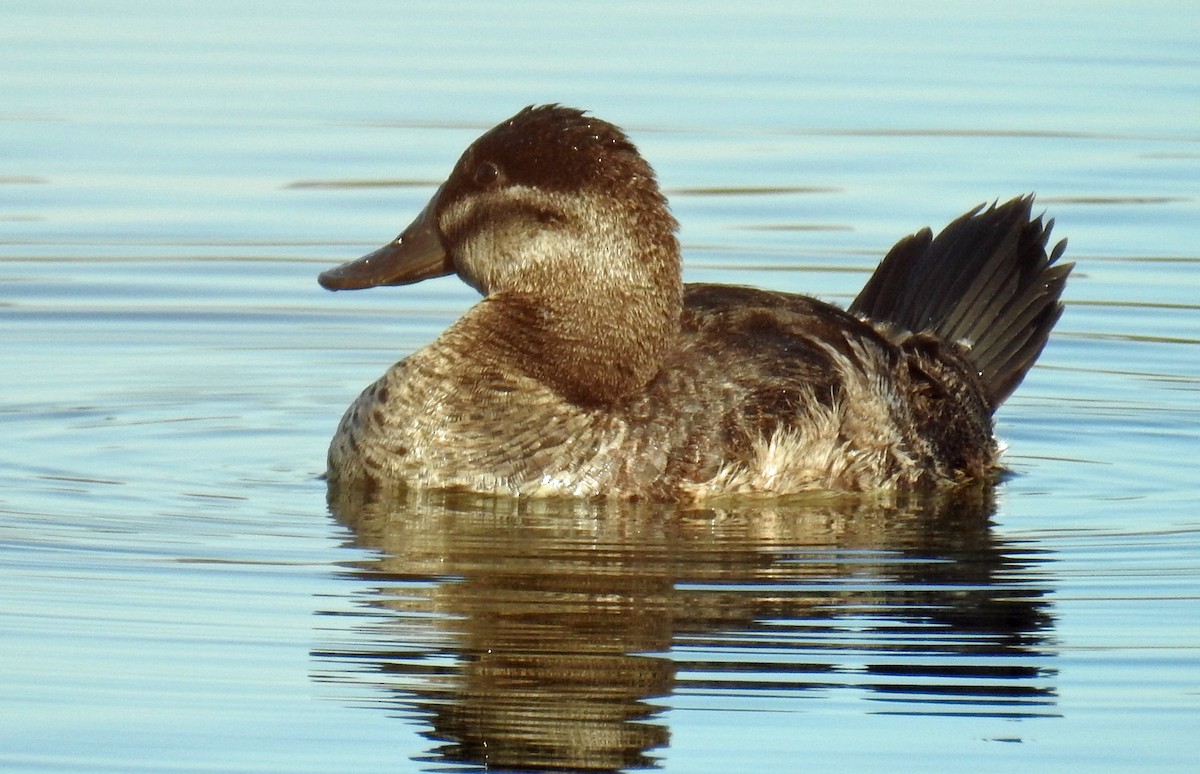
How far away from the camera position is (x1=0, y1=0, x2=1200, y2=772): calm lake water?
6.17 m

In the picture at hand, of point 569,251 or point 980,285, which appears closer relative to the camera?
point 569,251

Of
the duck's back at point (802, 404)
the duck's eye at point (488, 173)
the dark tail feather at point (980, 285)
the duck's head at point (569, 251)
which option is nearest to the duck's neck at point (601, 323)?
the duck's head at point (569, 251)

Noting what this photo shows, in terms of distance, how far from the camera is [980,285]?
396 inches

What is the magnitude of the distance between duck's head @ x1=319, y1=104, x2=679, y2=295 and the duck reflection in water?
842mm

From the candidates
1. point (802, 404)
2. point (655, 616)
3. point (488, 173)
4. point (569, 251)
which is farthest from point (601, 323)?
point (655, 616)

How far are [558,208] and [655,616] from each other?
2147mm

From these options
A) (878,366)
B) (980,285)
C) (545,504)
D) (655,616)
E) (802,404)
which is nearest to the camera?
(655,616)

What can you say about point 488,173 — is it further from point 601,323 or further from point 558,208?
point 601,323

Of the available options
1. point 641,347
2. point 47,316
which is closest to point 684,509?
point 641,347

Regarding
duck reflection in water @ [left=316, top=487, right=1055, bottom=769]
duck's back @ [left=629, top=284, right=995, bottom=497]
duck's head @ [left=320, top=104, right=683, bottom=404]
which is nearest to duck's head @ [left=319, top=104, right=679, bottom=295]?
duck's head @ [left=320, top=104, right=683, bottom=404]

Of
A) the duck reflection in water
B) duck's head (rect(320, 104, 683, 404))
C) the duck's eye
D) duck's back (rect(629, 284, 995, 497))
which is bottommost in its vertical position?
the duck reflection in water

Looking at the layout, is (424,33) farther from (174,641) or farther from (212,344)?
(174,641)

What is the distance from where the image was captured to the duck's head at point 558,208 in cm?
872

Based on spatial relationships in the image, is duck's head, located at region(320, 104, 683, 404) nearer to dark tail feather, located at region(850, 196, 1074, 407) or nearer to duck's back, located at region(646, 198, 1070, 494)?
duck's back, located at region(646, 198, 1070, 494)
